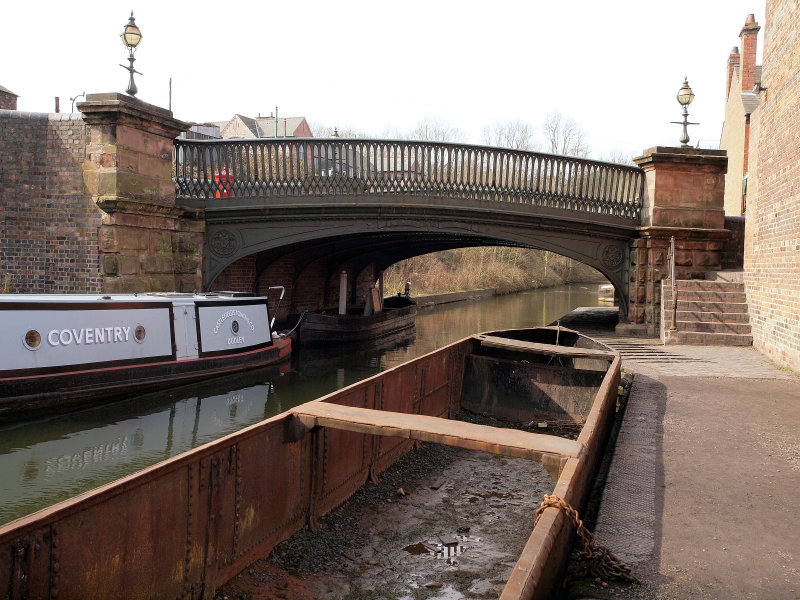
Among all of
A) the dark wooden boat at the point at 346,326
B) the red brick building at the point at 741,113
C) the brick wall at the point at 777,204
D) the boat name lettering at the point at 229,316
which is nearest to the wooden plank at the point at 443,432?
the brick wall at the point at 777,204

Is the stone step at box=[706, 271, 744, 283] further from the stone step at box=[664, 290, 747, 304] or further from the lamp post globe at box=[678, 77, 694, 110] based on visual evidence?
the lamp post globe at box=[678, 77, 694, 110]

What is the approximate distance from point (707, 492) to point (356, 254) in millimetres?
16923

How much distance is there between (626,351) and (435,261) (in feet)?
92.7

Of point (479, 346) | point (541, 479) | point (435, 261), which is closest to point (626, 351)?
Answer: point (479, 346)

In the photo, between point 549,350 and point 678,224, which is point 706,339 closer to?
point 678,224

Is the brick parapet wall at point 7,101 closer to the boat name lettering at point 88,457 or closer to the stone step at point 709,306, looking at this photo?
the boat name lettering at point 88,457

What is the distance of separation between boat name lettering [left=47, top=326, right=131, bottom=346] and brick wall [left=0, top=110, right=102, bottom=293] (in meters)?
1.87

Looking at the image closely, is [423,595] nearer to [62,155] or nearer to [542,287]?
[62,155]

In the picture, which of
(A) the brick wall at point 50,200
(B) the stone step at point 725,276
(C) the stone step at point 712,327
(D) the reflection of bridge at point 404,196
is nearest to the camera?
(C) the stone step at point 712,327

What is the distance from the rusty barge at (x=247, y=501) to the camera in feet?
9.70

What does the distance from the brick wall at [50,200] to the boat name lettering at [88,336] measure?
1.87 m

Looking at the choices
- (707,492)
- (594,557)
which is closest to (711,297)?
(707,492)

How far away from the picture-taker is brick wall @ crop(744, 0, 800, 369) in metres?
9.04

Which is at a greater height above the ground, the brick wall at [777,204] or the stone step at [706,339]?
the brick wall at [777,204]
